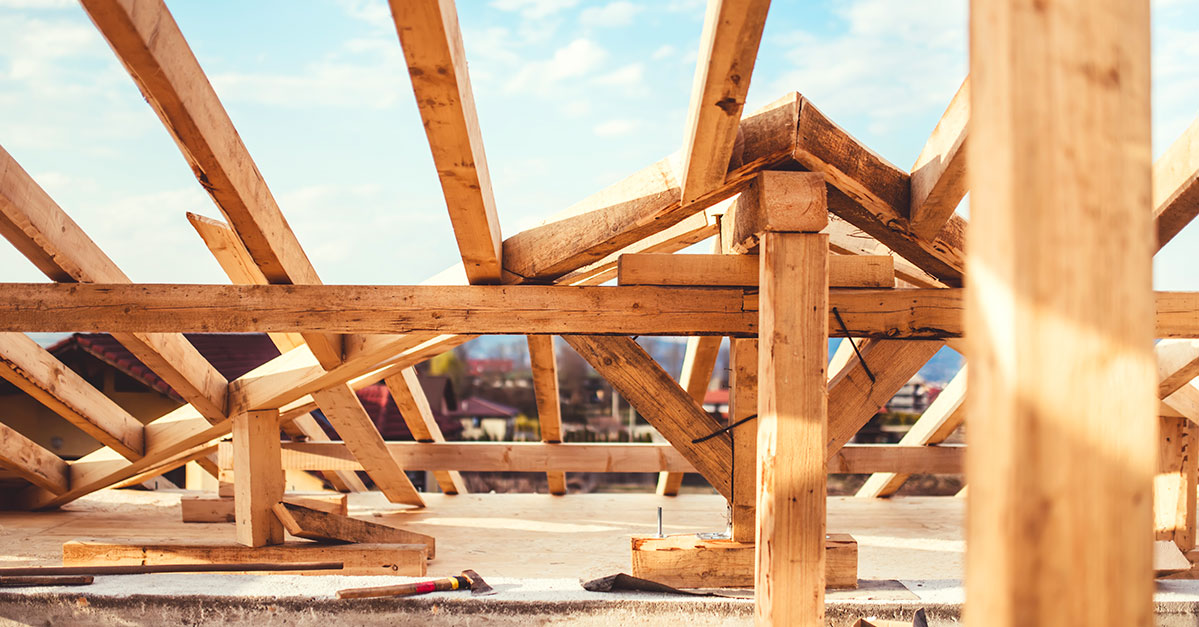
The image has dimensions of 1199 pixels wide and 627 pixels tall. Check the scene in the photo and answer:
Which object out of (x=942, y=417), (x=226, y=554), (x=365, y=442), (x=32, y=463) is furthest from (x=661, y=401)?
(x=32, y=463)

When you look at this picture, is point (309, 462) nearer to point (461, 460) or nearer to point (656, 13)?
point (461, 460)

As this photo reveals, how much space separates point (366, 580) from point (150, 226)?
35.3 meters

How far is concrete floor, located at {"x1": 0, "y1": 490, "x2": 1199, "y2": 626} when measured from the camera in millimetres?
3113

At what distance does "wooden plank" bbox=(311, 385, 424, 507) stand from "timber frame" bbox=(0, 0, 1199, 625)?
0.10 m

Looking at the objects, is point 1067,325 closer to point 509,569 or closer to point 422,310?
point 422,310

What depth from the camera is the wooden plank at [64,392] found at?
3.98 metres

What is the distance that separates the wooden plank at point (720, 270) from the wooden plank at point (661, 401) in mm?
444

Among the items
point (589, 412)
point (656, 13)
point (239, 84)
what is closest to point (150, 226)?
point (239, 84)

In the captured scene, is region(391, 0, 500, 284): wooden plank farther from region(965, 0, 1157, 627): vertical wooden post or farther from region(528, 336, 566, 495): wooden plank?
region(528, 336, 566, 495): wooden plank

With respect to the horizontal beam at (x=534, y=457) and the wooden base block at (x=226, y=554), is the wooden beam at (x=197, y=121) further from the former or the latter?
the horizontal beam at (x=534, y=457)

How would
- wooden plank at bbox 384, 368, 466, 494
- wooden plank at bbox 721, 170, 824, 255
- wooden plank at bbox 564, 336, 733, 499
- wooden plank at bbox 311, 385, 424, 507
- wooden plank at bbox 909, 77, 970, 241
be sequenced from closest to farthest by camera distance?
wooden plank at bbox 909, 77, 970, 241, wooden plank at bbox 721, 170, 824, 255, wooden plank at bbox 564, 336, 733, 499, wooden plank at bbox 311, 385, 424, 507, wooden plank at bbox 384, 368, 466, 494

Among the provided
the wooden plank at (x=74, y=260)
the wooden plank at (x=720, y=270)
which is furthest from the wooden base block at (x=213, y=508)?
the wooden plank at (x=720, y=270)

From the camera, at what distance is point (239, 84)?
2142 centimetres

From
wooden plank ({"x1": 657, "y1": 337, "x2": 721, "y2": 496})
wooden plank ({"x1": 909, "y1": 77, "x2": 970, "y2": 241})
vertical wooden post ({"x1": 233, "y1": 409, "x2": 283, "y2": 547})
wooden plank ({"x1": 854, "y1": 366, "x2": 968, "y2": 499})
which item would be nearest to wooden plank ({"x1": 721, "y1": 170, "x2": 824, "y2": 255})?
wooden plank ({"x1": 909, "y1": 77, "x2": 970, "y2": 241})
